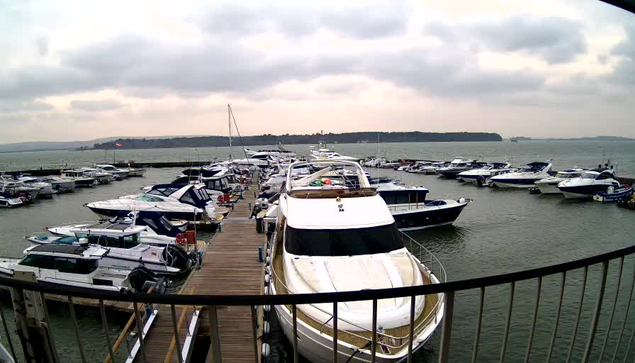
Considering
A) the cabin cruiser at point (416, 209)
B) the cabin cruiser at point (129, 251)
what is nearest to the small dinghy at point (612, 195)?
the cabin cruiser at point (416, 209)

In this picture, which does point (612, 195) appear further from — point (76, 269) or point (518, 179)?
point (76, 269)

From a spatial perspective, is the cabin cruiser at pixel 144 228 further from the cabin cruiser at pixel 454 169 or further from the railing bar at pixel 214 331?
the cabin cruiser at pixel 454 169

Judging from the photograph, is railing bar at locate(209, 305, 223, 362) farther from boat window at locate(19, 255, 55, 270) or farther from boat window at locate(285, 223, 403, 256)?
boat window at locate(19, 255, 55, 270)

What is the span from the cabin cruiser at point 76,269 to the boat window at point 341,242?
644cm

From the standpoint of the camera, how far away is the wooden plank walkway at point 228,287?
776 cm

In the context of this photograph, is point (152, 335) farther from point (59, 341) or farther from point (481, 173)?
point (481, 173)

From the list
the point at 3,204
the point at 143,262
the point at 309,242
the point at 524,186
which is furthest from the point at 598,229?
the point at 3,204

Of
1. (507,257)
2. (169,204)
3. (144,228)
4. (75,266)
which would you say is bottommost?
(507,257)

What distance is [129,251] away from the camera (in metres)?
13.7

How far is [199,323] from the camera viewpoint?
28.8 feet

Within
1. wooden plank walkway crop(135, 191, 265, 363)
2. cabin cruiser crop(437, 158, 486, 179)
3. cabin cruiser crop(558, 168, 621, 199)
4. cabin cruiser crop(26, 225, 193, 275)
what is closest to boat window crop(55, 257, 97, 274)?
cabin cruiser crop(26, 225, 193, 275)

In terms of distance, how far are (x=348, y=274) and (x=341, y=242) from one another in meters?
1.06

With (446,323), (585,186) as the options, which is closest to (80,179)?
(446,323)

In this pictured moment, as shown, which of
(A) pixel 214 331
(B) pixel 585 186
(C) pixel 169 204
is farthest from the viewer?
(B) pixel 585 186
